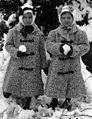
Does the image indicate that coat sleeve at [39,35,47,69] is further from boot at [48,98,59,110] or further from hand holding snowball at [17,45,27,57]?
boot at [48,98,59,110]

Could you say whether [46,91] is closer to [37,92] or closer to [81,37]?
[37,92]

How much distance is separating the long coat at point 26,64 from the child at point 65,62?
0.18m

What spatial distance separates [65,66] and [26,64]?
598 millimetres

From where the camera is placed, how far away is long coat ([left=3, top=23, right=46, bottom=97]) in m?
4.90

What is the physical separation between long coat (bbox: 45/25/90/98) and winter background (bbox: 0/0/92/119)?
0.28 metres

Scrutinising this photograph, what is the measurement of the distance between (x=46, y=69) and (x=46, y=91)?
14.5 inches

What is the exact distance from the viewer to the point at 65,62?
4824 mm

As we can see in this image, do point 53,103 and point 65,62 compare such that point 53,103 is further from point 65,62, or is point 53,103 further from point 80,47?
point 80,47

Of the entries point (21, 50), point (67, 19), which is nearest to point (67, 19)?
point (67, 19)

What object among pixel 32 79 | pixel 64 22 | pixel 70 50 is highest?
pixel 64 22

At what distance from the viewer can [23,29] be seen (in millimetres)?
4840

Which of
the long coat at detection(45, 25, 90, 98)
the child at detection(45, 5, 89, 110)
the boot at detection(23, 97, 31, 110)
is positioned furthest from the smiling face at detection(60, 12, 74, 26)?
the boot at detection(23, 97, 31, 110)

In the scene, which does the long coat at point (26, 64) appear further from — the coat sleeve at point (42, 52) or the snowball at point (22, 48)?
the snowball at point (22, 48)

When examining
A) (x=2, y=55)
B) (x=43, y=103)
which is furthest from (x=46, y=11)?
(x=43, y=103)
